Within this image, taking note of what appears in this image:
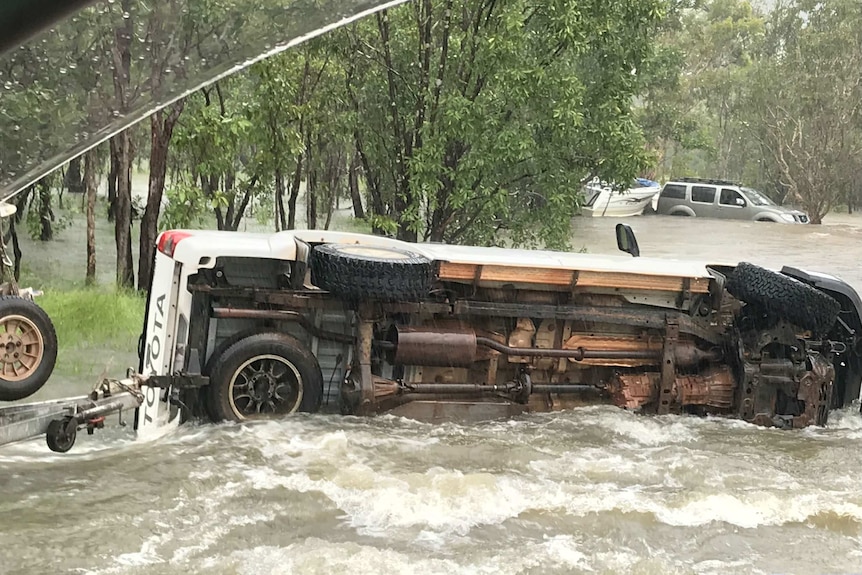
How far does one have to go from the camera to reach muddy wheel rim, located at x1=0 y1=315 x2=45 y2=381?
4.86m

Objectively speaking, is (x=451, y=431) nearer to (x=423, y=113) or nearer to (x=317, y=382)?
(x=317, y=382)

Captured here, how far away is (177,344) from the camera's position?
4875mm

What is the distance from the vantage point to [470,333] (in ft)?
17.3

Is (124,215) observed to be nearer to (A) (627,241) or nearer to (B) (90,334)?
(B) (90,334)

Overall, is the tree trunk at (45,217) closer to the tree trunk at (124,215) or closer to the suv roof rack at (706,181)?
the tree trunk at (124,215)

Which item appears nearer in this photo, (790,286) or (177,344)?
(177,344)

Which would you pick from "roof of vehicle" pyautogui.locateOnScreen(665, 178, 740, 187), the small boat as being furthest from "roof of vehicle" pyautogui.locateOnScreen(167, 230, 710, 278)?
"roof of vehicle" pyautogui.locateOnScreen(665, 178, 740, 187)

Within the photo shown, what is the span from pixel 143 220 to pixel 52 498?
283 inches

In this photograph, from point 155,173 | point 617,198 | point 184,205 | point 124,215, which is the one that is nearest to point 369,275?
point 184,205

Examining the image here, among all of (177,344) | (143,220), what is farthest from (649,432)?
(143,220)

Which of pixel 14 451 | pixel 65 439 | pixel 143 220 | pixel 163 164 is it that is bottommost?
pixel 14 451

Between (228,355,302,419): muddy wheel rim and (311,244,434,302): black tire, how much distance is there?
58 cm

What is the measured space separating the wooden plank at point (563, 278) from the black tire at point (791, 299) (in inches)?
11.8

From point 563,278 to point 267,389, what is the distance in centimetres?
192
